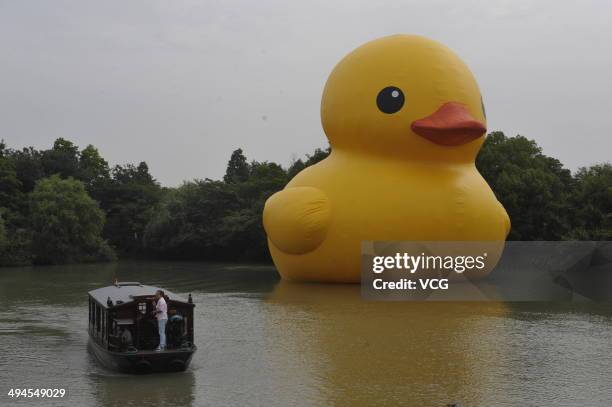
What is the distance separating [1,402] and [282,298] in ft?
35.4

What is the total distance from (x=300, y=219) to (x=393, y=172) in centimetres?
289

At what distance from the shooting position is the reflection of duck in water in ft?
32.0

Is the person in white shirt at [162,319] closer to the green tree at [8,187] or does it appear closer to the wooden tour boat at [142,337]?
the wooden tour boat at [142,337]

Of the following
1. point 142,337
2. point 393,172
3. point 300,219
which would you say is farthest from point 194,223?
point 142,337

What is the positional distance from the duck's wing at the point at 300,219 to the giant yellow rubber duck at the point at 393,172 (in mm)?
31

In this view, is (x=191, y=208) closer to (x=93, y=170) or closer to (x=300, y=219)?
(x=93, y=170)

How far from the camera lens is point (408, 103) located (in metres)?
20.7

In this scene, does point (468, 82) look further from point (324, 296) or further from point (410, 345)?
point (410, 345)

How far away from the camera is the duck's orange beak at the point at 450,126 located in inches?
789

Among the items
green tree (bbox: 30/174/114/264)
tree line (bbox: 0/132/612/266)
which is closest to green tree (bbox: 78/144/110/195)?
tree line (bbox: 0/132/612/266)

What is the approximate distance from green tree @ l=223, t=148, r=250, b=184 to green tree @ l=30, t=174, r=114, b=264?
1430cm

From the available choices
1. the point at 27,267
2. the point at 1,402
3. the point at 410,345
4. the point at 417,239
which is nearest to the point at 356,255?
the point at 417,239

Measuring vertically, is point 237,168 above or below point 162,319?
above

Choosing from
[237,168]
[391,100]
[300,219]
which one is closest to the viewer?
[300,219]
